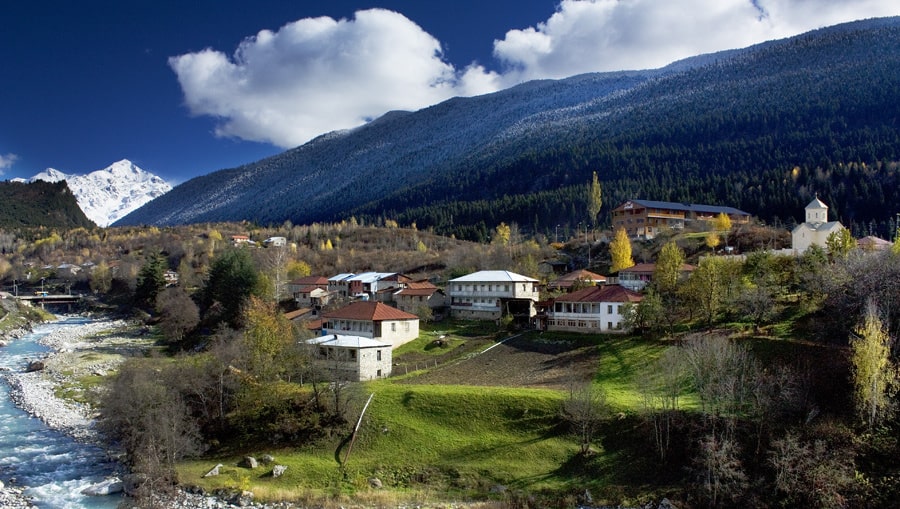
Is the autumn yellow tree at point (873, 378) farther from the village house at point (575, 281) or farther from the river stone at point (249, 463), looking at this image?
the village house at point (575, 281)

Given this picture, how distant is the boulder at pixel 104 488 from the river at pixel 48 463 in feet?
1.00

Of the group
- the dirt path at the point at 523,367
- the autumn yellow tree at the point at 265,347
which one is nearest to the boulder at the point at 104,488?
the autumn yellow tree at the point at 265,347

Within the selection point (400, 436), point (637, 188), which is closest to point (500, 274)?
point (400, 436)

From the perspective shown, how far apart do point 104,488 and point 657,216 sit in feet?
300

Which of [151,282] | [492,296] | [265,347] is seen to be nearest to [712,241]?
[492,296]

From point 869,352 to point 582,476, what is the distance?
48.6 feet

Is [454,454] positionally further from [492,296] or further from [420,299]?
[420,299]

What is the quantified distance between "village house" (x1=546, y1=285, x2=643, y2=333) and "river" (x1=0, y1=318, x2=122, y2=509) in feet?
114

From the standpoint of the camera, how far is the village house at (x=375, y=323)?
5141 centimetres

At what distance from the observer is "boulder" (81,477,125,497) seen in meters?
30.3

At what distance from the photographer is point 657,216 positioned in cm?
10431

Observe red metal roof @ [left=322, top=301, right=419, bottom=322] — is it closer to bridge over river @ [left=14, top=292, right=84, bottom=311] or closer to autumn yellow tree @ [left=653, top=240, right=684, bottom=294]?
autumn yellow tree @ [left=653, top=240, right=684, bottom=294]

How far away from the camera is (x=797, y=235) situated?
6744cm

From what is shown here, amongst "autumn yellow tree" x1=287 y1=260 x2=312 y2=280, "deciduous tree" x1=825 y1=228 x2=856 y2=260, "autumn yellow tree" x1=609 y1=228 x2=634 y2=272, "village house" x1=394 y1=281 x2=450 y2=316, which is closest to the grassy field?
"deciduous tree" x1=825 y1=228 x2=856 y2=260
